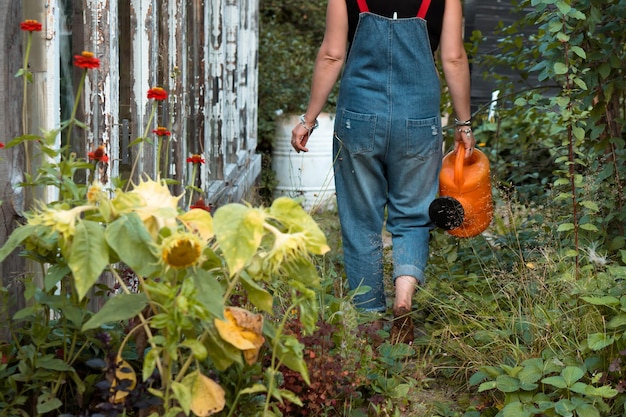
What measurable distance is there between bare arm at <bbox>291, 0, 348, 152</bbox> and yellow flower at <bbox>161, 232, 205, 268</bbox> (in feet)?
7.45

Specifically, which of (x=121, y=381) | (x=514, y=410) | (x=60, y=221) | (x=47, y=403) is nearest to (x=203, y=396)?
(x=121, y=381)

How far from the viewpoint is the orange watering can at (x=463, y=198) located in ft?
14.9

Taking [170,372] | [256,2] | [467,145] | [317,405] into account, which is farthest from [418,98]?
[256,2]

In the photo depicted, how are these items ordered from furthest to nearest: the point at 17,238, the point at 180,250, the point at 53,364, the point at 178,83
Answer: the point at 178,83
the point at 53,364
the point at 17,238
the point at 180,250

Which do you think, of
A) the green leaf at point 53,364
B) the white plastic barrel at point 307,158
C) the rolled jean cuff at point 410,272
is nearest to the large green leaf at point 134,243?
the green leaf at point 53,364

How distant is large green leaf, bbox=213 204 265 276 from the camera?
242cm

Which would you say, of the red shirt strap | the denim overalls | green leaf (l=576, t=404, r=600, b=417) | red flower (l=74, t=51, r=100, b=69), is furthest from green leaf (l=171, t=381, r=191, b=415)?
the red shirt strap

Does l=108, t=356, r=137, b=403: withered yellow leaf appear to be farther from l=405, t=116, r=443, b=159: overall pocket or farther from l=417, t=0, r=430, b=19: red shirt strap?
l=417, t=0, r=430, b=19: red shirt strap

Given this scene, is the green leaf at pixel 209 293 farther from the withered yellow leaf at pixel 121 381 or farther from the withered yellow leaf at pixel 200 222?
the withered yellow leaf at pixel 121 381

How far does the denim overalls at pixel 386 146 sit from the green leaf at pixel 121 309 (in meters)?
1.98

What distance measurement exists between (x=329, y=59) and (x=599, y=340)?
5.63ft

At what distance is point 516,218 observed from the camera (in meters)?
6.14

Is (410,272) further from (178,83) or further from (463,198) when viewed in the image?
(178,83)

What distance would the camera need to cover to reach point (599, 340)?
139 inches
